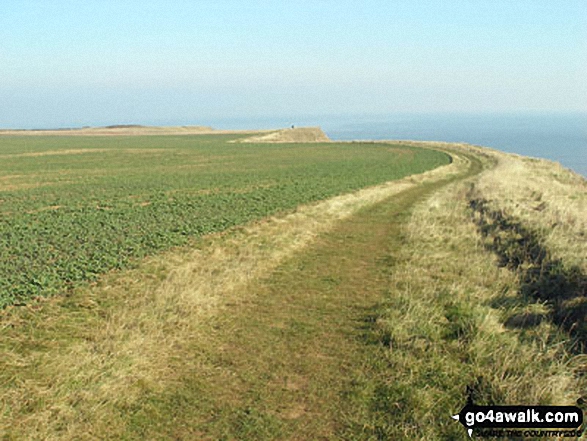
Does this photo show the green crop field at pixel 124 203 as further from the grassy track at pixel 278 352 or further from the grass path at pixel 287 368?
the grass path at pixel 287 368

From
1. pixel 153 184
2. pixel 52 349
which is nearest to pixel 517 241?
pixel 52 349

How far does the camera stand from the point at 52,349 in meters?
8.59

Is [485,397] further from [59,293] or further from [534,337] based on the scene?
[59,293]

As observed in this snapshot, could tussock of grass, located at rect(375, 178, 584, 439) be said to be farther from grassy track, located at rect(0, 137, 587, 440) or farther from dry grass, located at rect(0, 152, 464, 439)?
dry grass, located at rect(0, 152, 464, 439)

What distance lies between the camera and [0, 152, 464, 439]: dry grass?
6.56 m

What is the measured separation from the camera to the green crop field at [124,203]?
13.7 meters

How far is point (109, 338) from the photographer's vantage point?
29.1 ft

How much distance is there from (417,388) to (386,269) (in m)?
7.00

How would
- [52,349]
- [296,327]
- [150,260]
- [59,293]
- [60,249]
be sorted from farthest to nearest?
[60,249] < [150,260] < [59,293] < [296,327] < [52,349]
